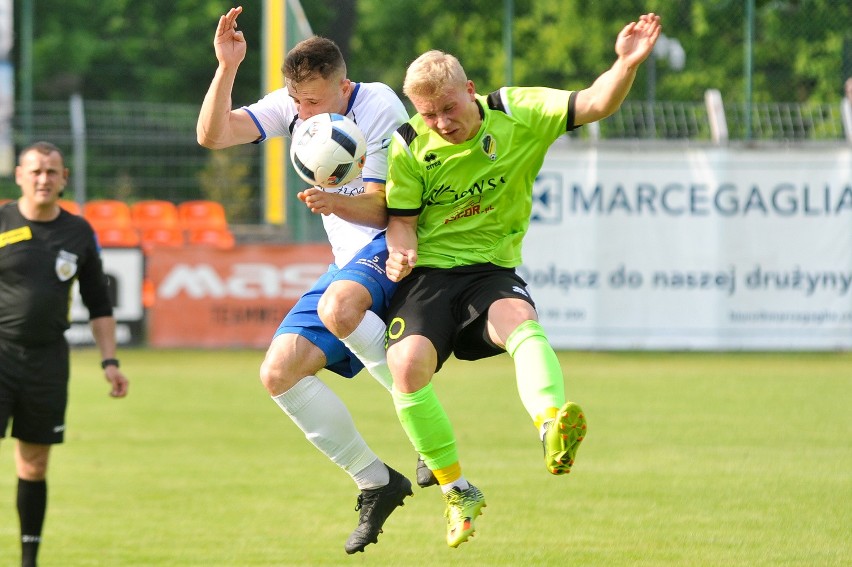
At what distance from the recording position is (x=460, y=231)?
6320 mm

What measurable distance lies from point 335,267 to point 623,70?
5.89 ft

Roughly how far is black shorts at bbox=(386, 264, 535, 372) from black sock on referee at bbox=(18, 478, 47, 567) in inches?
91.5

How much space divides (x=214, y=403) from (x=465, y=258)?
7.52 meters

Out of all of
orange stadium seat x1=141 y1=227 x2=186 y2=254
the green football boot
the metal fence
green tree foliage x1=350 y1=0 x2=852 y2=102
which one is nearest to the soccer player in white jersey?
the green football boot

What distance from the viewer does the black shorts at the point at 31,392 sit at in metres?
7.30

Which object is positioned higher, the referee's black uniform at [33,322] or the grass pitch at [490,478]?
the referee's black uniform at [33,322]

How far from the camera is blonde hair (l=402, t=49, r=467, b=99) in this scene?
229 inches

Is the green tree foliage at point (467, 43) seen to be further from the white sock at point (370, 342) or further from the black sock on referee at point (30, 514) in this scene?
the black sock on referee at point (30, 514)

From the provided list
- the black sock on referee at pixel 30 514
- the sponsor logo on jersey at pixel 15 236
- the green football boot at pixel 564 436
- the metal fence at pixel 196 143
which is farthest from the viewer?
the metal fence at pixel 196 143

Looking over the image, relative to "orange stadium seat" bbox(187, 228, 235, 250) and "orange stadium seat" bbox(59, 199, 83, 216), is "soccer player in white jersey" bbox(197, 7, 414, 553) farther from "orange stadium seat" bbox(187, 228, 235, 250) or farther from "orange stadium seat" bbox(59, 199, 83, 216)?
"orange stadium seat" bbox(187, 228, 235, 250)

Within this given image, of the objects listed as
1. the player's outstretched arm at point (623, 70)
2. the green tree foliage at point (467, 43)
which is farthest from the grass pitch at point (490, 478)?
the green tree foliage at point (467, 43)

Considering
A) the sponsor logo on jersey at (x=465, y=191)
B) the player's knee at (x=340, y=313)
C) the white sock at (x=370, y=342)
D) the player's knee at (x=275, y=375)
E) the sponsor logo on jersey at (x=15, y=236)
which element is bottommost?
the player's knee at (x=275, y=375)

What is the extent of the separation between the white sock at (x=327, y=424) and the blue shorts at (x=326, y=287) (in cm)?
17

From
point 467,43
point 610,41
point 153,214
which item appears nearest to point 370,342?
point 153,214
